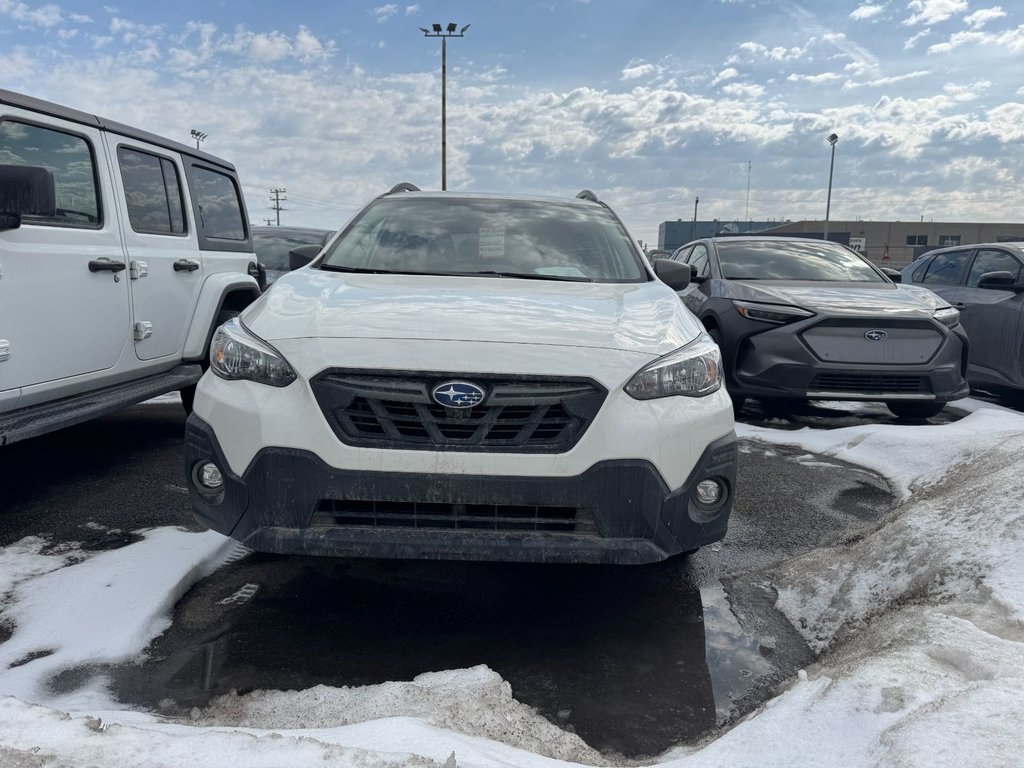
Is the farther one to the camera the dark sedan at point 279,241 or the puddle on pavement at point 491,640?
the dark sedan at point 279,241

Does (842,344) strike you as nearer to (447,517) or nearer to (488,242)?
(488,242)

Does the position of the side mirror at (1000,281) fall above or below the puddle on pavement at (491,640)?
above

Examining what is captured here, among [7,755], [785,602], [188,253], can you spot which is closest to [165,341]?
[188,253]

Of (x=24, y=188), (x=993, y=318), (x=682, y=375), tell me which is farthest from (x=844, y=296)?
(x=24, y=188)

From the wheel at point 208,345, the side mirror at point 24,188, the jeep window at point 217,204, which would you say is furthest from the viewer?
the jeep window at point 217,204

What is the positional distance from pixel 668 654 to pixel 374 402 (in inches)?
52.5

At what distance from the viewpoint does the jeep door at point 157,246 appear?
4.69 m

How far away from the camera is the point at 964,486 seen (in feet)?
12.1

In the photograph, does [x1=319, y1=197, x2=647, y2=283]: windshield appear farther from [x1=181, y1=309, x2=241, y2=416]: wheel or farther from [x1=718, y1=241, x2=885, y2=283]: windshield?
[x1=718, y1=241, x2=885, y2=283]: windshield

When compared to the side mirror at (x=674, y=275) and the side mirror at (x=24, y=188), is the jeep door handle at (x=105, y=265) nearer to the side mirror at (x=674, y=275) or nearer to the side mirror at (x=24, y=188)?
the side mirror at (x=24, y=188)

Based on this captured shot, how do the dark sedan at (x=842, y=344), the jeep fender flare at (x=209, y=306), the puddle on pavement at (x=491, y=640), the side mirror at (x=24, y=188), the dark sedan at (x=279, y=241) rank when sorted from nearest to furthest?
the puddle on pavement at (x=491, y=640), the side mirror at (x=24, y=188), the jeep fender flare at (x=209, y=306), the dark sedan at (x=842, y=344), the dark sedan at (x=279, y=241)

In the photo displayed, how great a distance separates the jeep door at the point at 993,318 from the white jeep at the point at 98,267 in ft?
21.6

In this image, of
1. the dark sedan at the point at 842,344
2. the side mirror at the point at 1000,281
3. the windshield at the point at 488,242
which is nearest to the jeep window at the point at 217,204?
the windshield at the point at 488,242

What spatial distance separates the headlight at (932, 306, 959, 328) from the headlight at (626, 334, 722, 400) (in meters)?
4.13
